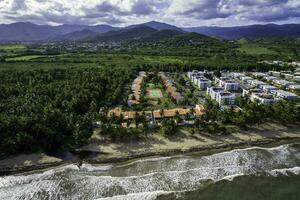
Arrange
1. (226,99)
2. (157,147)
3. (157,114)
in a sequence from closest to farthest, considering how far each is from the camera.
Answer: (157,147) → (157,114) → (226,99)

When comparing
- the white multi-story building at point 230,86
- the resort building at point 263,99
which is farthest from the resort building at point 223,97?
the white multi-story building at point 230,86

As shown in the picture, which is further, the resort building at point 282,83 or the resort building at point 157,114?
the resort building at point 282,83

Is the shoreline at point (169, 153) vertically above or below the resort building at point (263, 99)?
below

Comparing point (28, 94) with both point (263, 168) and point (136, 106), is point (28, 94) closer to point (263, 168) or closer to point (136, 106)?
point (136, 106)

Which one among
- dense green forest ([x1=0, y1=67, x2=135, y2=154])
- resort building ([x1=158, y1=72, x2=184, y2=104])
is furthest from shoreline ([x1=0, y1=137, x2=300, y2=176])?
resort building ([x1=158, y1=72, x2=184, y2=104])

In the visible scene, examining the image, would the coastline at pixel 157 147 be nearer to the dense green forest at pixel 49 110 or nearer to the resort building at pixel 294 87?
the dense green forest at pixel 49 110

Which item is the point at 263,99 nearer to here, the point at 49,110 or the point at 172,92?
the point at 172,92

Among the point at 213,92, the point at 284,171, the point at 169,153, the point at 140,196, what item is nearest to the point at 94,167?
the point at 140,196
